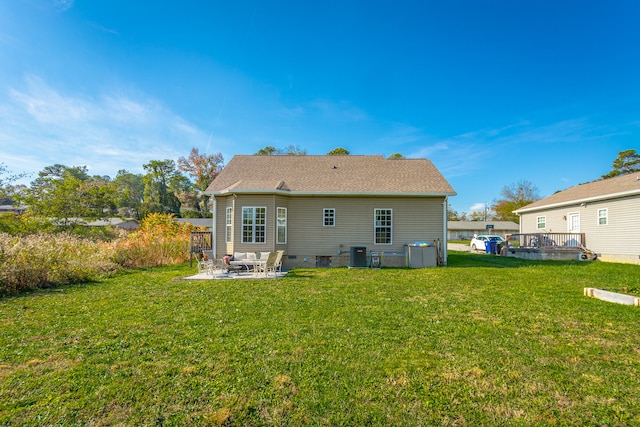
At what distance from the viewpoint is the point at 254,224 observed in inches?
480

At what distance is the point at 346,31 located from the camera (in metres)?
12.9

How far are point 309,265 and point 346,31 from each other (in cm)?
1072

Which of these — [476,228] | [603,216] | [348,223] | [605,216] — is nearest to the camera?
[348,223]

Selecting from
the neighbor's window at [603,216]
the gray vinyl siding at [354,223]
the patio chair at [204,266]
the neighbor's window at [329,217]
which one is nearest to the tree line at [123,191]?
the patio chair at [204,266]

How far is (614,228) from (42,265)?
2392 centimetres

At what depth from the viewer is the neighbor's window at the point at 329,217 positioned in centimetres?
1314

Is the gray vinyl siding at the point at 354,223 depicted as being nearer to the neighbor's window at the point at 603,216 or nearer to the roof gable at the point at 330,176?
the roof gable at the point at 330,176

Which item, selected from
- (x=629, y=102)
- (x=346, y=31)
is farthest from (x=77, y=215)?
(x=629, y=102)

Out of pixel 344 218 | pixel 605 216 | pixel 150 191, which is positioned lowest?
pixel 344 218

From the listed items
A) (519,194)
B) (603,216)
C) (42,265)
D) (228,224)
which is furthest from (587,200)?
(519,194)

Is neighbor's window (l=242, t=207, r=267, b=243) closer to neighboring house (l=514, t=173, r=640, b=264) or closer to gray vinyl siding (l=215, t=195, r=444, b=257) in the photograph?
gray vinyl siding (l=215, t=195, r=444, b=257)

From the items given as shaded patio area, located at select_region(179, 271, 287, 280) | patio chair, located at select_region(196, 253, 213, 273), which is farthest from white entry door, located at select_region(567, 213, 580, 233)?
patio chair, located at select_region(196, 253, 213, 273)

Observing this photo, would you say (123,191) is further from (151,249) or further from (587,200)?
(587,200)

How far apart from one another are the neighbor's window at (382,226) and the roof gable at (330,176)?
1.03m
